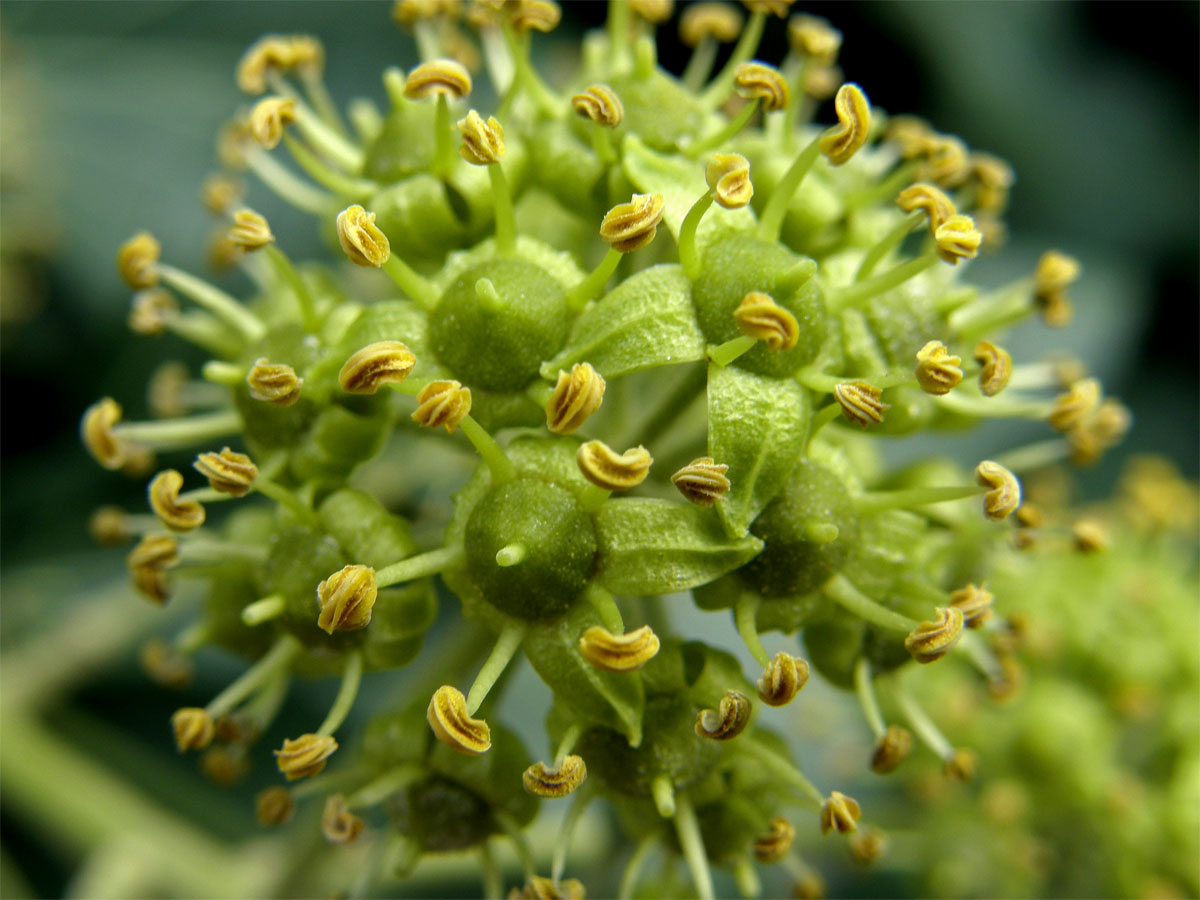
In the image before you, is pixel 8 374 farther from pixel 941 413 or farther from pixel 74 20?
pixel 941 413

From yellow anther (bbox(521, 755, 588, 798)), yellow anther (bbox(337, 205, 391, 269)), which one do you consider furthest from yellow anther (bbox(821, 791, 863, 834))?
yellow anther (bbox(337, 205, 391, 269))

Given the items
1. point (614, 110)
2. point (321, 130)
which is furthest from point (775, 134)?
point (321, 130)

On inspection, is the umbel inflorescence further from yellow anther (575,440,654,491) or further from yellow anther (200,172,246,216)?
yellow anther (200,172,246,216)

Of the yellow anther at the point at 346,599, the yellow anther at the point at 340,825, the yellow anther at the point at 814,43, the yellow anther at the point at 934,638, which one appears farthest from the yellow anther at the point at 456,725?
the yellow anther at the point at 814,43

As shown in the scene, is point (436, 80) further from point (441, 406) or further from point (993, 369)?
point (993, 369)

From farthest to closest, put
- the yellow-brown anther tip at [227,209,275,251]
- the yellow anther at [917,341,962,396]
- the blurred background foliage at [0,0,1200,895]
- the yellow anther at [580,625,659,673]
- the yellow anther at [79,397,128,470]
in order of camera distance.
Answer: the blurred background foliage at [0,0,1200,895] < the yellow anther at [79,397,128,470] < the yellow-brown anther tip at [227,209,275,251] < the yellow anther at [917,341,962,396] < the yellow anther at [580,625,659,673]

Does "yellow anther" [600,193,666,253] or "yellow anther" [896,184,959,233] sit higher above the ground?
"yellow anther" [896,184,959,233]
